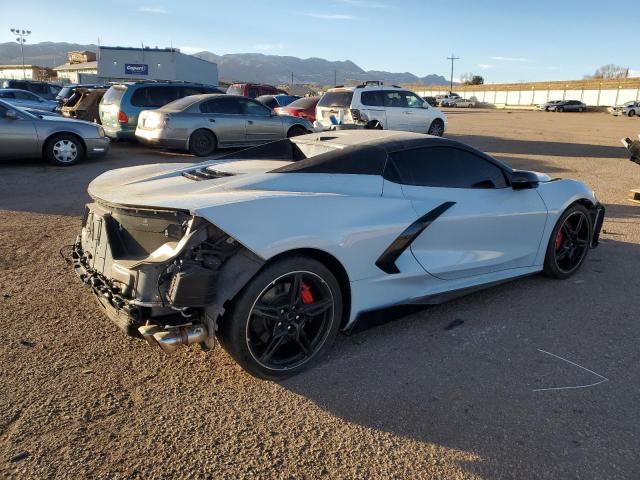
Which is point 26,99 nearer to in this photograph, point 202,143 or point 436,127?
point 202,143

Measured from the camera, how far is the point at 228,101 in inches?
519

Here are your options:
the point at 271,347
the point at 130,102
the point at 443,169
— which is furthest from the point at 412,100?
the point at 271,347

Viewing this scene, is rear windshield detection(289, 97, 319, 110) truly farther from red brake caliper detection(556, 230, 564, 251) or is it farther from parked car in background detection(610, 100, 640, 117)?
parked car in background detection(610, 100, 640, 117)

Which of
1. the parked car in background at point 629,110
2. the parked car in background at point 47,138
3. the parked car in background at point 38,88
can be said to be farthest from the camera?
the parked car in background at point 629,110

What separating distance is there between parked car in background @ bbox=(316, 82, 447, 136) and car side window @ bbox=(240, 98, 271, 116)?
5.19 feet

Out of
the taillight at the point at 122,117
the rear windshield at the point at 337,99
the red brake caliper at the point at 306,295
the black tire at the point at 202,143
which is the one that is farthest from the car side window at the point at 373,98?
the red brake caliper at the point at 306,295

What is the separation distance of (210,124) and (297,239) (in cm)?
1036

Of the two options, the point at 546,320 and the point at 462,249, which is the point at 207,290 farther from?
the point at 546,320

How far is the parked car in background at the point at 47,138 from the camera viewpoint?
33.0 ft

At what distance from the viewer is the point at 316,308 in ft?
10.8

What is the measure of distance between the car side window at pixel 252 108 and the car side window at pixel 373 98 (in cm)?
274

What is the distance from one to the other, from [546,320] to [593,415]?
49.5 inches

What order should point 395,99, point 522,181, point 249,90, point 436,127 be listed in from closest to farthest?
point 522,181 → point 395,99 → point 436,127 → point 249,90

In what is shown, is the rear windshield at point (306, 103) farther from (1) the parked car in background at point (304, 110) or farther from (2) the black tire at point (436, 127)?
(2) the black tire at point (436, 127)
